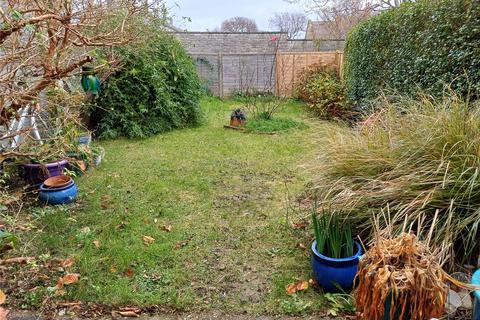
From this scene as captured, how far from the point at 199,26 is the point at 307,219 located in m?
11.4

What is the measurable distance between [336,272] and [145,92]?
5268 millimetres

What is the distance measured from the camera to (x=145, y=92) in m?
6.53

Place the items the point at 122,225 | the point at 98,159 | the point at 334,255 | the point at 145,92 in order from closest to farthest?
the point at 334,255
the point at 122,225
the point at 98,159
the point at 145,92

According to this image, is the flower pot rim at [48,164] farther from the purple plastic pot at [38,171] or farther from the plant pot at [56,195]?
the plant pot at [56,195]

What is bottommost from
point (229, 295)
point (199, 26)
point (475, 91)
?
point (229, 295)

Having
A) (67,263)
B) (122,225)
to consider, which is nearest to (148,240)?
(122,225)

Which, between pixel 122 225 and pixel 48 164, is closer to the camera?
pixel 122 225

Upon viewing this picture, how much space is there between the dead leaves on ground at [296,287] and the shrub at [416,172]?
60 cm

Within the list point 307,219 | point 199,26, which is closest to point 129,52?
point 307,219

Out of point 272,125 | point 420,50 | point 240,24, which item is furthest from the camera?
point 240,24

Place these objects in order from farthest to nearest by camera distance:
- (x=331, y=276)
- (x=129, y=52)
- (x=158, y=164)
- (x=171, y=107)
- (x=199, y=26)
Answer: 1. (x=199, y=26)
2. (x=171, y=107)
3. (x=129, y=52)
4. (x=158, y=164)
5. (x=331, y=276)

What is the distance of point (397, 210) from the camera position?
93.3 inches

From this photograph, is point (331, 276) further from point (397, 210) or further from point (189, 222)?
point (189, 222)

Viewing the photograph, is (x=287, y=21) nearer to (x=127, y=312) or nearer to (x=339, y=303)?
(x=339, y=303)
